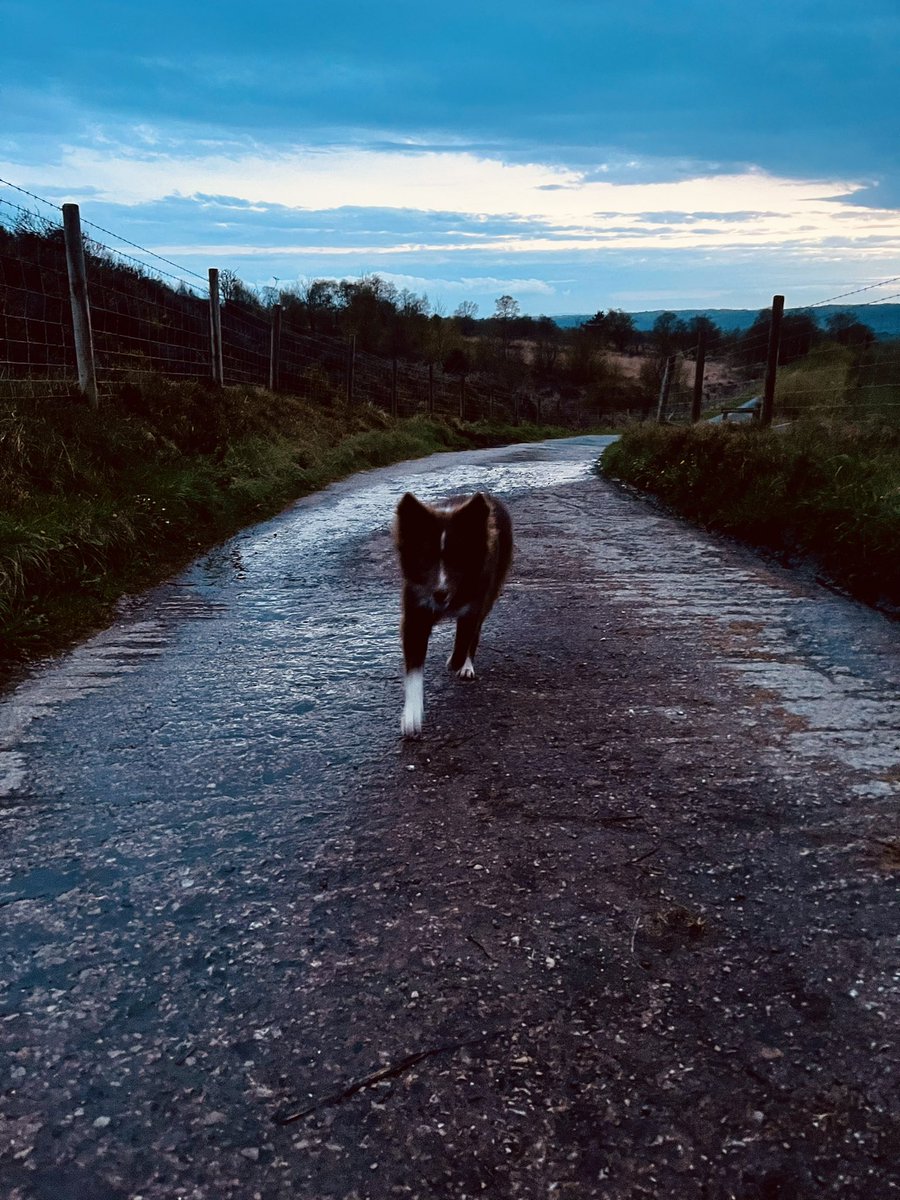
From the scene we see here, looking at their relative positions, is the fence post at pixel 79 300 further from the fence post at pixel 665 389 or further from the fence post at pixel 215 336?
the fence post at pixel 665 389

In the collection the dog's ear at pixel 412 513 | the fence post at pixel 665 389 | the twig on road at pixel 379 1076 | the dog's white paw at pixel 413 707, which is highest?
the fence post at pixel 665 389

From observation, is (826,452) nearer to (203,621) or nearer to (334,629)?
(334,629)

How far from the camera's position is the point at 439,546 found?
428 cm

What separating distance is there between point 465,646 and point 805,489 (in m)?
5.45

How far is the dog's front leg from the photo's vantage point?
418 centimetres

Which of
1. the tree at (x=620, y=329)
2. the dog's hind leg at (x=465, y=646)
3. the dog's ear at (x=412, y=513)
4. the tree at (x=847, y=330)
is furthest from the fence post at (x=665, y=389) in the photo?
the tree at (x=620, y=329)

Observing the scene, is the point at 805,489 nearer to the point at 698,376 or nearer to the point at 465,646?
the point at 465,646

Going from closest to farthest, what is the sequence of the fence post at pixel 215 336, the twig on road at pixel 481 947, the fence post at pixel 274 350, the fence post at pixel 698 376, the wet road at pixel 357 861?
the wet road at pixel 357 861 → the twig on road at pixel 481 947 → the fence post at pixel 215 336 → the fence post at pixel 698 376 → the fence post at pixel 274 350

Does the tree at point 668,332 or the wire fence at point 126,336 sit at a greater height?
the tree at point 668,332

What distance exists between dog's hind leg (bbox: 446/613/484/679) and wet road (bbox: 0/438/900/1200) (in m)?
0.15

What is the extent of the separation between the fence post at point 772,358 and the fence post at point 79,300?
910 centimetres

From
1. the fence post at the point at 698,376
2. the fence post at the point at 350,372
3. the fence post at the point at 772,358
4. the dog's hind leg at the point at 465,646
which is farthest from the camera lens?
the fence post at the point at 350,372

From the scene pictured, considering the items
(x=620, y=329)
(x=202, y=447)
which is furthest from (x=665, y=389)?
(x=620, y=329)

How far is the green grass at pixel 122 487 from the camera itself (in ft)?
20.6
